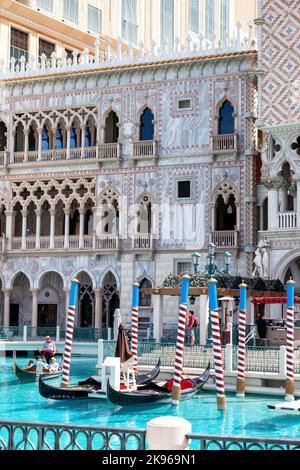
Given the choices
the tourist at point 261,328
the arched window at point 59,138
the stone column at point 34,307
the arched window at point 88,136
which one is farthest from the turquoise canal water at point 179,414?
the arched window at point 59,138

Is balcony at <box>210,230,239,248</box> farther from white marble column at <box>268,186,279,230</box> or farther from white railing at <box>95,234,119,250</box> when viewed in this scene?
white railing at <box>95,234,119,250</box>

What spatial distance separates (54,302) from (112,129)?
5981 mm

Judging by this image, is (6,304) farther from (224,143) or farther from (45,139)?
(224,143)

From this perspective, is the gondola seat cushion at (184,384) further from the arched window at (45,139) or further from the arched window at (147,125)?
the arched window at (45,139)

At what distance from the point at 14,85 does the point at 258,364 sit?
1553cm

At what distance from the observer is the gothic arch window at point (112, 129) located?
27.7 m

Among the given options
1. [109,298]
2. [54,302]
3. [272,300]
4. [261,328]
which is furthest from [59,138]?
[261,328]

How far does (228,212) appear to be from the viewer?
2595 centimetres

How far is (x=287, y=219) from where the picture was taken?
23453mm

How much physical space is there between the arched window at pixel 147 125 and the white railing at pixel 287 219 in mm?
5495

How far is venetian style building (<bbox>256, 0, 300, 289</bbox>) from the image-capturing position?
2339 cm

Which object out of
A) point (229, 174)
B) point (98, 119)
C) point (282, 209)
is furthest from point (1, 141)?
point (282, 209)

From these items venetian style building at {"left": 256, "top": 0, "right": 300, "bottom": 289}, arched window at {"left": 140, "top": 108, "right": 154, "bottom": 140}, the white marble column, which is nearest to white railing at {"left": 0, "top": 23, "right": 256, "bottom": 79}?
venetian style building at {"left": 256, "top": 0, "right": 300, "bottom": 289}

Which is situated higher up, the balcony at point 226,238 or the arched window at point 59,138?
the arched window at point 59,138
